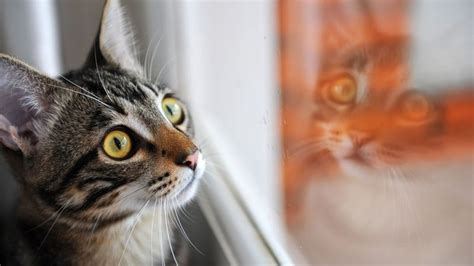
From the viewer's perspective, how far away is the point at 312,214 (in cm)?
109

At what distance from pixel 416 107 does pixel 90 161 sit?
465 millimetres

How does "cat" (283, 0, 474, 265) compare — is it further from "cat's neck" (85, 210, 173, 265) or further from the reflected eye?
"cat's neck" (85, 210, 173, 265)

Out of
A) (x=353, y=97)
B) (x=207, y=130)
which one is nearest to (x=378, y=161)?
(x=353, y=97)

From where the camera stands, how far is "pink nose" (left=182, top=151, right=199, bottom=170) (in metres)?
0.63

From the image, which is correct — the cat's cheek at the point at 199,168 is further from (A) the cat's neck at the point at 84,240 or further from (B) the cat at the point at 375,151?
(B) the cat at the point at 375,151

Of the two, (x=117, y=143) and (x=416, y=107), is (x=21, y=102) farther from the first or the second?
(x=416, y=107)

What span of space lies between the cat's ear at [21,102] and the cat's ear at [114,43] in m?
0.11

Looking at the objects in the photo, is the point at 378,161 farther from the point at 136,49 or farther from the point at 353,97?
the point at 136,49

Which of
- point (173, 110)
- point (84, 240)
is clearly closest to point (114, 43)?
point (173, 110)

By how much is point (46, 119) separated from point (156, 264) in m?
0.24

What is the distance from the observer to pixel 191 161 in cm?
63

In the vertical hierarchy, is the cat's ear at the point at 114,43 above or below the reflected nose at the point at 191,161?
above

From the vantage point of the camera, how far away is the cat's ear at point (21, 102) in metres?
0.54

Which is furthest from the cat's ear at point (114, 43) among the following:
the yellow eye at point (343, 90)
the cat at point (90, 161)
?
the yellow eye at point (343, 90)
